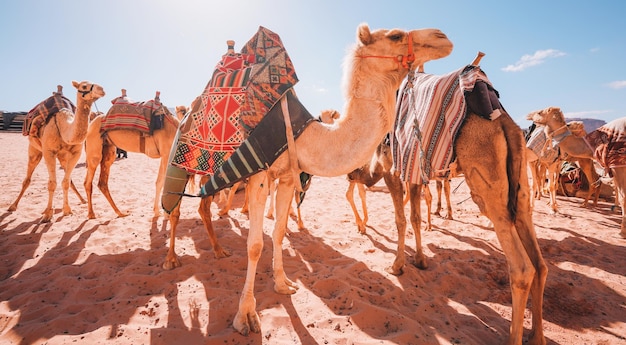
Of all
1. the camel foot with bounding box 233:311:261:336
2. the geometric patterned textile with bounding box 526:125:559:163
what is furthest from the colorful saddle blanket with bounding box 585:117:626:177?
the camel foot with bounding box 233:311:261:336

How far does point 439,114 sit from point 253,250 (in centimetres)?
205

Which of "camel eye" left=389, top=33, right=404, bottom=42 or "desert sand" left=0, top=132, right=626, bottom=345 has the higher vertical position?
"camel eye" left=389, top=33, right=404, bottom=42

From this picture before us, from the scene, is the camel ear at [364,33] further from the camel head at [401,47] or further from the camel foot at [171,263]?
the camel foot at [171,263]

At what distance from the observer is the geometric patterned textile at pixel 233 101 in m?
2.25

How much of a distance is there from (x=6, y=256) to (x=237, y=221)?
3168 mm

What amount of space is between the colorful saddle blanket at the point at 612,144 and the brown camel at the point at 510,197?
14.9 feet

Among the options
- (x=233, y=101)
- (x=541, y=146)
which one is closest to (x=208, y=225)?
(x=233, y=101)

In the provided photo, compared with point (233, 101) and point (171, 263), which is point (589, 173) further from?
point (171, 263)

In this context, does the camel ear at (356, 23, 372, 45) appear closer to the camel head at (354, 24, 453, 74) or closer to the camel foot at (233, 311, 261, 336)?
the camel head at (354, 24, 453, 74)

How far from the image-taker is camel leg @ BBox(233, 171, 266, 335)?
222cm

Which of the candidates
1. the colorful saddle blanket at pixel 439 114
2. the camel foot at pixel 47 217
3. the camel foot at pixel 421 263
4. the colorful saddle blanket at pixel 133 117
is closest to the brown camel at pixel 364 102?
the colorful saddle blanket at pixel 439 114

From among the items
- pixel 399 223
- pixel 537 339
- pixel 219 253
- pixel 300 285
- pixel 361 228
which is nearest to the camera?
pixel 537 339

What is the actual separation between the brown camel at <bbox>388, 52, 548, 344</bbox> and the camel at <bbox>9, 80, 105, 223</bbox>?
6022mm

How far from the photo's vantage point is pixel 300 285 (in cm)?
304
